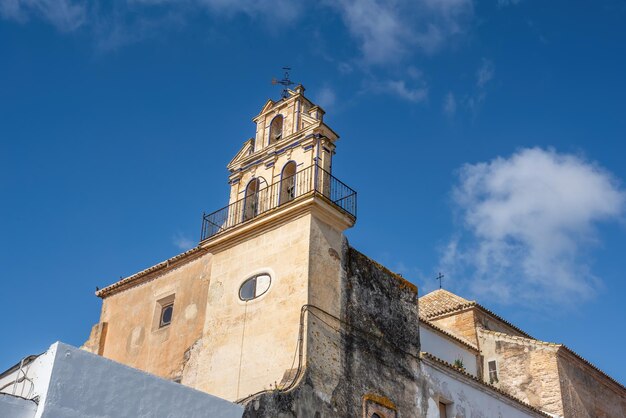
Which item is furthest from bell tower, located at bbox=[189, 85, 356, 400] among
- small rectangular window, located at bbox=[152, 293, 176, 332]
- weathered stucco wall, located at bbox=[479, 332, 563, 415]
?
weathered stucco wall, located at bbox=[479, 332, 563, 415]

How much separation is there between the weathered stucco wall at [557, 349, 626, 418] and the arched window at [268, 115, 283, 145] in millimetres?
13179

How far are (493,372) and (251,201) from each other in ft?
40.3

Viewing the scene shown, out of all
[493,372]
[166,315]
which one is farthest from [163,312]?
[493,372]

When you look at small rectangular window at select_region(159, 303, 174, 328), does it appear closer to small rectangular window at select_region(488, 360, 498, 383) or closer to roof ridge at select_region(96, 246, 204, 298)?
roof ridge at select_region(96, 246, 204, 298)

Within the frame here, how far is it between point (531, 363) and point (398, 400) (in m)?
10.2

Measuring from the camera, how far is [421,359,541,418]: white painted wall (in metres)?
20.1

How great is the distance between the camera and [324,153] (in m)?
19.7

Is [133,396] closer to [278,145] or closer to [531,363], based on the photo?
[278,145]

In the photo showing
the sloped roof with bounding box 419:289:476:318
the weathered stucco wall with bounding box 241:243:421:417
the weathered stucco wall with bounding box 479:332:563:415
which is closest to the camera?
the weathered stucco wall with bounding box 241:243:421:417

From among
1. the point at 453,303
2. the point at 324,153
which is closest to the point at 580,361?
the point at 453,303

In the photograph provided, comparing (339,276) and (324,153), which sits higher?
(324,153)

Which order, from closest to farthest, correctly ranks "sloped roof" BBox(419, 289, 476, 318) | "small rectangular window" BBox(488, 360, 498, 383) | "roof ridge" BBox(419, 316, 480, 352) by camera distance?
"roof ridge" BBox(419, 316, 480, 352), "small rectangular window" BBox(488, 360, 498, 383), "sloped roof" BBox(419, 289, 476, 318)

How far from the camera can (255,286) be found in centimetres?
1859

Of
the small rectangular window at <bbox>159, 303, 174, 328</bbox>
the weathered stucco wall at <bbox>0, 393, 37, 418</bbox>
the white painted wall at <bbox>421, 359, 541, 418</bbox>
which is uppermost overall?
the small rectangular window at <bbox>159, 303, 174, 328</bbox>
